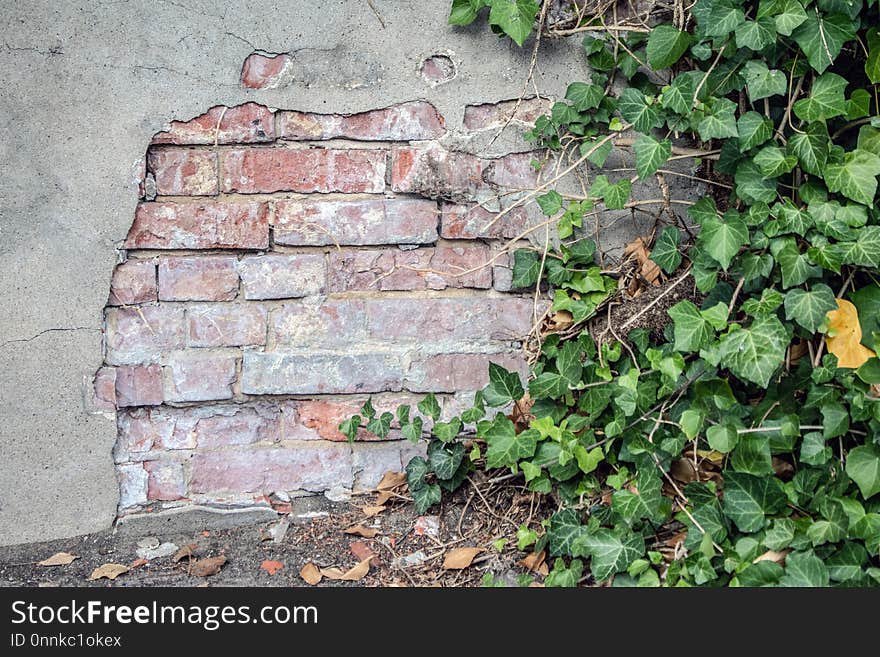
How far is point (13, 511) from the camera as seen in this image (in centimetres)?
175

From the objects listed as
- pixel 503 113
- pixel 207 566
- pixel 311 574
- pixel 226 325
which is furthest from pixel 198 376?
pixel 503 113

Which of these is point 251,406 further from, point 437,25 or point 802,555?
point 802,555

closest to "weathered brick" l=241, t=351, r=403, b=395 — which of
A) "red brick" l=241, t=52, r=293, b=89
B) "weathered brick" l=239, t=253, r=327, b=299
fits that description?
"weathered brick" l=239, t=253, r=327, b=299

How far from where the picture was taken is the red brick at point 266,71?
68.5 inches

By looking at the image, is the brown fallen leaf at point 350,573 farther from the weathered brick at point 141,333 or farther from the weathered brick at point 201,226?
the weathered brick at point 201,226

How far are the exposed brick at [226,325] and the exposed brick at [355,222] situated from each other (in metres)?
0.18

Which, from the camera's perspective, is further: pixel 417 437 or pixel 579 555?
pixel 417 437

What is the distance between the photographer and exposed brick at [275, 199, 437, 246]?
1.79 m

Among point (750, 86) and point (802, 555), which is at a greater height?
point (750, 86)

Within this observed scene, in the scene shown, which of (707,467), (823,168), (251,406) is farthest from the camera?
(251,406)

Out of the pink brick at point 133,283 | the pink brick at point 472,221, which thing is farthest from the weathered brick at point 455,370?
the pink brick at point 133,283

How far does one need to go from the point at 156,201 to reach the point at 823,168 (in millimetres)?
1364

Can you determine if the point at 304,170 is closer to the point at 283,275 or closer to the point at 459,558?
the point at 283,275

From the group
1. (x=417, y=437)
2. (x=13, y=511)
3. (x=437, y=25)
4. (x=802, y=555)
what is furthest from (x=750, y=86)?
(x=13, y=511)
